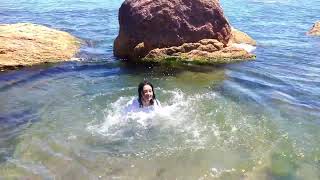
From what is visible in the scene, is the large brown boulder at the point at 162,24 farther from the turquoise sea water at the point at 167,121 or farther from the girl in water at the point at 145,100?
the girl in water at the point at 145,100

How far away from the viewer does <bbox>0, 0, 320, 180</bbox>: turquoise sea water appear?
9.20 meters

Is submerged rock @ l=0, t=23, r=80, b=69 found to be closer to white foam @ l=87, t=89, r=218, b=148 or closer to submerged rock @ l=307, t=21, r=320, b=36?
white foam @ l=87, t=89, r=218, b=148

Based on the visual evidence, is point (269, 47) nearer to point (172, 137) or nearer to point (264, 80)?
point (264, 80)

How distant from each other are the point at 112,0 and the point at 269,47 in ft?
62.6

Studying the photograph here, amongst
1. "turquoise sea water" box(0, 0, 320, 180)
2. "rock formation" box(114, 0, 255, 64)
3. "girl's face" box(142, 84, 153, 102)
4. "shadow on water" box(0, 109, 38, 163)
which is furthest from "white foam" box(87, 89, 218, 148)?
"rock formation" box(114, 0, 255, 64)

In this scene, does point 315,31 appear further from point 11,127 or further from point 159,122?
point 11,127

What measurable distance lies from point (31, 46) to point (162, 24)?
480cm

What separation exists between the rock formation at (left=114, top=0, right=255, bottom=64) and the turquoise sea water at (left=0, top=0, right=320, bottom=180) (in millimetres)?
693

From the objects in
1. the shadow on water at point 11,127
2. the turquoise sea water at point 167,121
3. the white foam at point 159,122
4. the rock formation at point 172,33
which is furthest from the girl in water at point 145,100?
the rock formation at point 172,33

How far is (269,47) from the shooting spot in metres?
19.5

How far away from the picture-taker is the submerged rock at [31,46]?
16.0 metres

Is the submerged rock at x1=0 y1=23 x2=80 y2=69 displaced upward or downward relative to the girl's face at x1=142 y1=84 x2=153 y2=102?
downward

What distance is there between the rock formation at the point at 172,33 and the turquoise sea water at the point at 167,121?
693 millimetres

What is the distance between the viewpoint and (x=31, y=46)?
16688 mm
